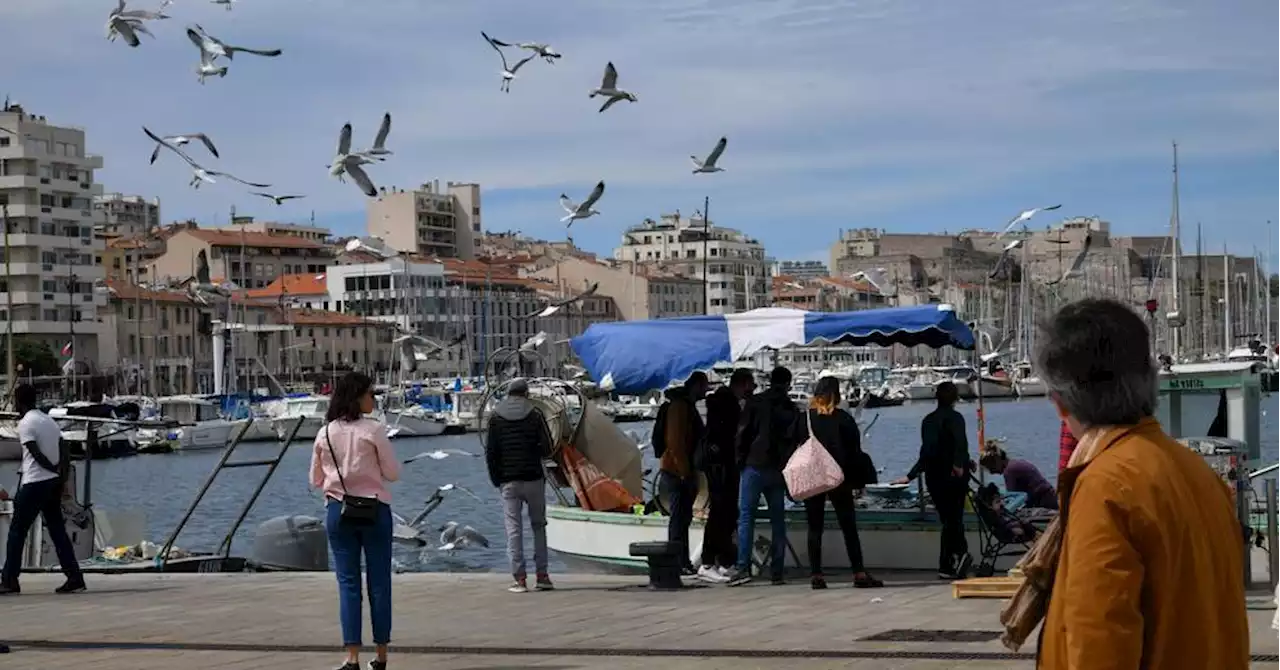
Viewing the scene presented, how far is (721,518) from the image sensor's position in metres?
15.4

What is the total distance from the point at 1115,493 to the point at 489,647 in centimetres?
769

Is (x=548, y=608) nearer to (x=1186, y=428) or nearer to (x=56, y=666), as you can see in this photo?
(x=56, y=666)

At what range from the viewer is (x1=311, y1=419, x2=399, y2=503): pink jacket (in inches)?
383

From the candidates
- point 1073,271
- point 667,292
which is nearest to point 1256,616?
point 1073,271

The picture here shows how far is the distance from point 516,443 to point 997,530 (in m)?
3.68

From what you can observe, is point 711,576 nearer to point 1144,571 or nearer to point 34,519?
point 34,519

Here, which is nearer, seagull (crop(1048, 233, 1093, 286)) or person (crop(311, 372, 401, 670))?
person (crop(311, 372, 401, 670))

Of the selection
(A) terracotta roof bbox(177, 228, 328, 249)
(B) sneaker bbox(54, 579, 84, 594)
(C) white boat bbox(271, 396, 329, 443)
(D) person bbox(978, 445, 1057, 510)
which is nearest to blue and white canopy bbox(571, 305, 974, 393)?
(D) person bbox(978, 445, 1057, 510)

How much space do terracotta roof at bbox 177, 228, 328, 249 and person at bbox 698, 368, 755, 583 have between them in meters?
151

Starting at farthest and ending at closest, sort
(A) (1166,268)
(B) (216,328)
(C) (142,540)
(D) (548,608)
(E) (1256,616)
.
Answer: (A) (1166,268) → (B) (216,328) → (C) (142,540) → (D) (548,608) → (E) (1256,616)

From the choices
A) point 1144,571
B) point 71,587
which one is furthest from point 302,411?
point 1144,571

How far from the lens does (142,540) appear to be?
68.5ft

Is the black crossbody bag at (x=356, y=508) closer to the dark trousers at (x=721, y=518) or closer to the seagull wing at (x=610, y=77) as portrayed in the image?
the dark trousers at (x=721, y=518)

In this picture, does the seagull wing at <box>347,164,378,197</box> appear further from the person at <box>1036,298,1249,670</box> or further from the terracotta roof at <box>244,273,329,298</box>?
the terracotta roof at <box>244,273,329,298</box>
